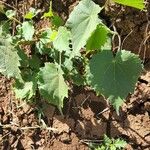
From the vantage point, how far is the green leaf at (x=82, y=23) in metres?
1.95

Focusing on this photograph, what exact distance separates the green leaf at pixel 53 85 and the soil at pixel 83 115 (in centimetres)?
36

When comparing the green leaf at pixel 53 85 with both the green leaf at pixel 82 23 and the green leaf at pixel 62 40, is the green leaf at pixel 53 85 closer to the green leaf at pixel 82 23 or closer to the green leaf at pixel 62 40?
the green leaf at pixel 62 40

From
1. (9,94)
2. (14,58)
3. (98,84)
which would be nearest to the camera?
(98,84)

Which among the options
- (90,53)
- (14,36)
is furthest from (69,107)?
(14,36)

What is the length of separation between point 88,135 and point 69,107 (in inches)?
7.7

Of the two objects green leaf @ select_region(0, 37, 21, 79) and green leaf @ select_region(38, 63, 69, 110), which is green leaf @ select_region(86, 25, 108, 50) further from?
green leaf @ select_region(0, 37, 21, 79)

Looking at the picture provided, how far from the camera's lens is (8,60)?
220 centimetres

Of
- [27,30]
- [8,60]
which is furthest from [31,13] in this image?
[8,60]

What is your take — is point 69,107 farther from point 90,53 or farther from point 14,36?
point 14,36

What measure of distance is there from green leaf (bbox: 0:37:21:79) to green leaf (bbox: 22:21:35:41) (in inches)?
6.8

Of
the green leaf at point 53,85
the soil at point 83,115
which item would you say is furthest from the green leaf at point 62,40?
the soil at point 83,115

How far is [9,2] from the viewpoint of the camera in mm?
2689

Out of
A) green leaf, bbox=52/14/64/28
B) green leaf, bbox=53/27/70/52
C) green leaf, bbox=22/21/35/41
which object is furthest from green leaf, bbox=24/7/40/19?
green leaf, bbox=53/27/70/52

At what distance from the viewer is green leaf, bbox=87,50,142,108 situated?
201cm
